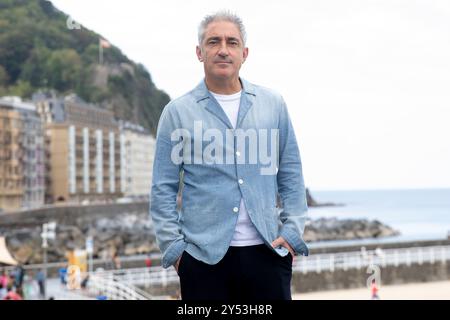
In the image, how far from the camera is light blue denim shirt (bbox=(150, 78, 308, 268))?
2.54 m

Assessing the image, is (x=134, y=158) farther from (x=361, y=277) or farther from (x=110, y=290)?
(x=110, y=290)

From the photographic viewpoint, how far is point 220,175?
2564 millimetres

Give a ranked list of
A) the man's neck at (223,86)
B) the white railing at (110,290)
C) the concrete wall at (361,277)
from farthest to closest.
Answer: the concrete wall at (361,277) < the white railing at (110,290) < the man's neck at (223,86)

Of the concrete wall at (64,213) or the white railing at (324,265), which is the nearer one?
the white railing at (324,265)

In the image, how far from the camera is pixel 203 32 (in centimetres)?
264

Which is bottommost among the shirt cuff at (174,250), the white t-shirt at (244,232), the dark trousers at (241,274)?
the dark trousers at (241,274)

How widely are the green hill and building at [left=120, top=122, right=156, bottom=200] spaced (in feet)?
6.56

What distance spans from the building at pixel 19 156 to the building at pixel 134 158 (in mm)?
20912

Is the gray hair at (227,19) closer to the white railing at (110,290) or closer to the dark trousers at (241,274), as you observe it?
the dark trousers at (241,274)

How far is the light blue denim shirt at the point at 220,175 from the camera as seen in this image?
2537mm

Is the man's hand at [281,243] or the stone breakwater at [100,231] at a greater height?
the man's hand at [281,243]

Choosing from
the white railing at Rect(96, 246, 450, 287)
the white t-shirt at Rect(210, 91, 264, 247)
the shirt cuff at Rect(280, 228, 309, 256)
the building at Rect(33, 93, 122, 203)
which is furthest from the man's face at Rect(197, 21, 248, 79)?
the building at Rect(33, 93, 122, 203)

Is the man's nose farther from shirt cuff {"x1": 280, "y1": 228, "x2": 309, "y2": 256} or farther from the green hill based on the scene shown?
the green hill

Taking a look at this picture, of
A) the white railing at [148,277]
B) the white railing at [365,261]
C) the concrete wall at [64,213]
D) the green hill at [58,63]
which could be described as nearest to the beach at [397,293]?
the white railing at [365,261]
